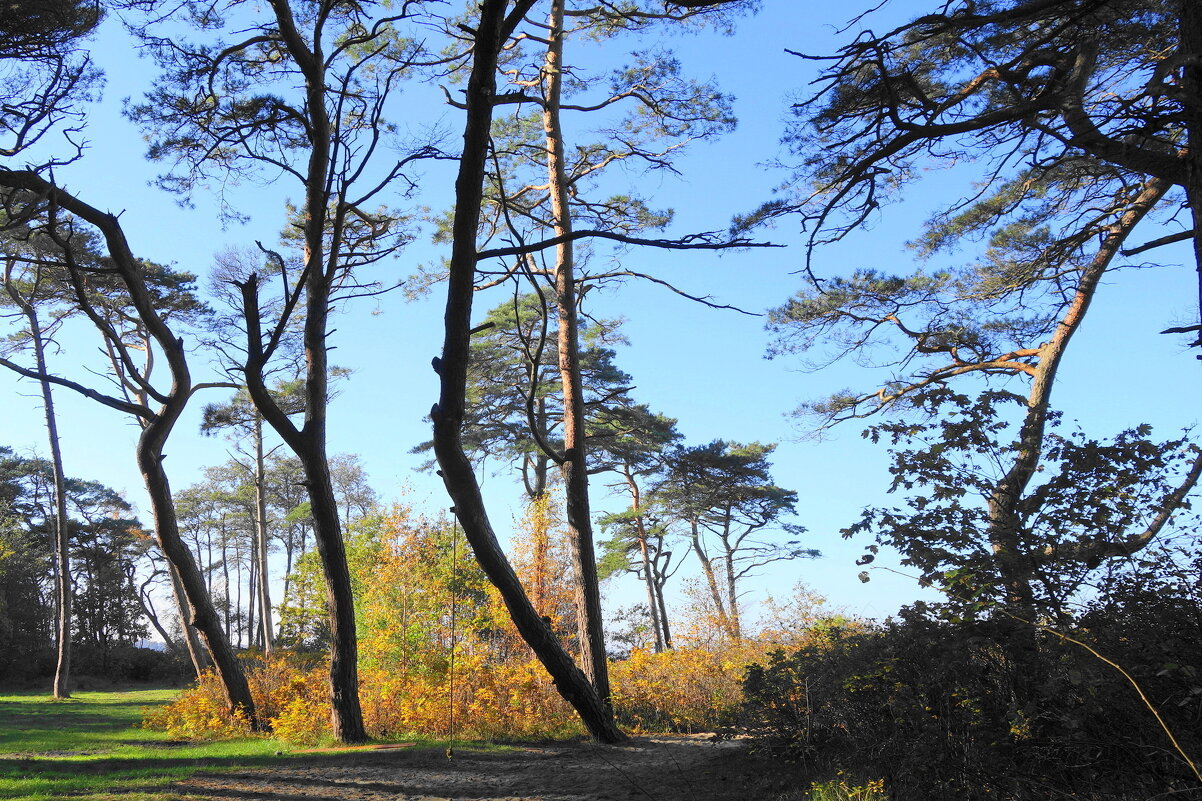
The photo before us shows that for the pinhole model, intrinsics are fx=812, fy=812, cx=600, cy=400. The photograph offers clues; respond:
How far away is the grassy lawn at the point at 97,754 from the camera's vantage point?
5371mm

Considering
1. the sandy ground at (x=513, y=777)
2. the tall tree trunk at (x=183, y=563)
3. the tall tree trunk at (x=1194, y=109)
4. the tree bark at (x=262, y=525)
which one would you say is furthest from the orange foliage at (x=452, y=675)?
the tree bark at (x=262, y=525)

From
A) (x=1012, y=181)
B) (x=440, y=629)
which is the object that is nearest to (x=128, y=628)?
(x=440, y=629)

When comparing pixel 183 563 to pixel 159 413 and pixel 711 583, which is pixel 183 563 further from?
pixel 711 583

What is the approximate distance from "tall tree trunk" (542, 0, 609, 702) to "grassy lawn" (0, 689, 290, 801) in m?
3.27

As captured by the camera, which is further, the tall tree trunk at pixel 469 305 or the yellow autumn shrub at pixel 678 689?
the yellow autumn shrub at pixel 678 689

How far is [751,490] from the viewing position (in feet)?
64.4

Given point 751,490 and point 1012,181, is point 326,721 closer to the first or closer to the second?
point 1012,181

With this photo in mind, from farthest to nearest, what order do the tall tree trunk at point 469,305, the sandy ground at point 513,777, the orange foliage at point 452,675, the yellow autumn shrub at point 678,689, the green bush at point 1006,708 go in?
the yellow autumn shrub at point 678,689 → the orange foliage at point 452,675 → the sandy ground at point 513,777 → the tall tree trunk at point 469,305 → the green bush at point 1006,708

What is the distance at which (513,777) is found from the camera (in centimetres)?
585

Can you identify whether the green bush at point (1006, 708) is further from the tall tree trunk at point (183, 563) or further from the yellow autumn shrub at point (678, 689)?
the tall tree trunk at point (183, 563)

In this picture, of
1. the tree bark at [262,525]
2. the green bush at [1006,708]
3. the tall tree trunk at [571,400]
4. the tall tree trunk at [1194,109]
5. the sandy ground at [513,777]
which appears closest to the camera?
the green bush at [1006,708]

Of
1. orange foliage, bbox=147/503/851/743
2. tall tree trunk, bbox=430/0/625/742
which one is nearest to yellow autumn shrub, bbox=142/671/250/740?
orange foliage, bbox=147/503/851/743

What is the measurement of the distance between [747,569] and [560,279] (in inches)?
527

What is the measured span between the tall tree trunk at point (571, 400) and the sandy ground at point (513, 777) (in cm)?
200
